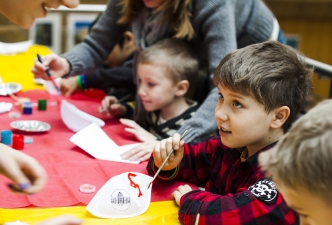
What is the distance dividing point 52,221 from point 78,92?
1471mm

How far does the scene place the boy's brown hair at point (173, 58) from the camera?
1761mm

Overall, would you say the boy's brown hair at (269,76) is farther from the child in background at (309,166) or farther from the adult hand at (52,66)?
the adult hand at (52,66)

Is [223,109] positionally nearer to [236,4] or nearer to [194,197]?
[194,197]

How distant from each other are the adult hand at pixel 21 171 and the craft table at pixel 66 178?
26 cm

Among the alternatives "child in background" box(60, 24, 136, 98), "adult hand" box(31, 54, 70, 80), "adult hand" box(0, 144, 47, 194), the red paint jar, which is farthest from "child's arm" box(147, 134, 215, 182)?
"child in background" box(60, 24, 136, 98)

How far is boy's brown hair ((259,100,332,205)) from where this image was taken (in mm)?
719

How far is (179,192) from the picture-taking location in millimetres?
1209

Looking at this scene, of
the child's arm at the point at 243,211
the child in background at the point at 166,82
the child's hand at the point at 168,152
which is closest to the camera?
the child's arm at the point at 243,211

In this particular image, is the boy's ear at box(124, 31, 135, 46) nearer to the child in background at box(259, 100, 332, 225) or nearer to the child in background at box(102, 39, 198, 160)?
the child in background at box(102, 39, 198, 160)

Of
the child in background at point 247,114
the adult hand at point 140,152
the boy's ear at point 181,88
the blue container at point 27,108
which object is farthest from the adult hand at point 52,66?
the child in background at point 247,114

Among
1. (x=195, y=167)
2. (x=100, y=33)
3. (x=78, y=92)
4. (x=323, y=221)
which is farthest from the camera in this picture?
(x=78, y=92)

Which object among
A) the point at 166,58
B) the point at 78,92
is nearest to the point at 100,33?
the point at 78,92

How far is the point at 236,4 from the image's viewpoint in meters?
1.77

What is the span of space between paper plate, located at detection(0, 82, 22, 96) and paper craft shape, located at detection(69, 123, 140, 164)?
1.96ft
